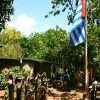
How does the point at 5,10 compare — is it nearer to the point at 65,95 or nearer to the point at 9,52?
the point at 65,95

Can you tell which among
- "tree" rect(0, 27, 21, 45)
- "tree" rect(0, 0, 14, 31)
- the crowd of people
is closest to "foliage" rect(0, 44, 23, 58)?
"tree" rect(0, 0, 14, 31)

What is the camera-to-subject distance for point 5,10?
37094 mm

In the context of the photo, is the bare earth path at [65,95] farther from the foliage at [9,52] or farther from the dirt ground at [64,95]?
the foliage at [9,52]

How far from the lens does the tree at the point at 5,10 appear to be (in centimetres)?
3662

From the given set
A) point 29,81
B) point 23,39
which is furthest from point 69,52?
point 23,39

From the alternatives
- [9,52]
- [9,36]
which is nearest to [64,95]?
[9,52]

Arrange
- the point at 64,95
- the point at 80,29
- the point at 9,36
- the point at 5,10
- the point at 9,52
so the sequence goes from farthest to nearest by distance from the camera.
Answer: the point at 9,36 → the point at 9,52 → the point at 5,10 → the point at 64,95 → the point at 80,29

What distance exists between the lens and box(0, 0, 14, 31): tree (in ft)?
120

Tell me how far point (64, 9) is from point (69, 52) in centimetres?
645

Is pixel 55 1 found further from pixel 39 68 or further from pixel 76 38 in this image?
pixel 76 38

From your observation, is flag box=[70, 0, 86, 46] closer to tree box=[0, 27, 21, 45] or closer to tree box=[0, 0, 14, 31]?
tree box=[0, 0, 14, 31]

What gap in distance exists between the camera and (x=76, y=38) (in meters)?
16.0

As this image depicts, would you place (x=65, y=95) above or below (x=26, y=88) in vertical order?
below

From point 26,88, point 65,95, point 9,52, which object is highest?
point 9,52
